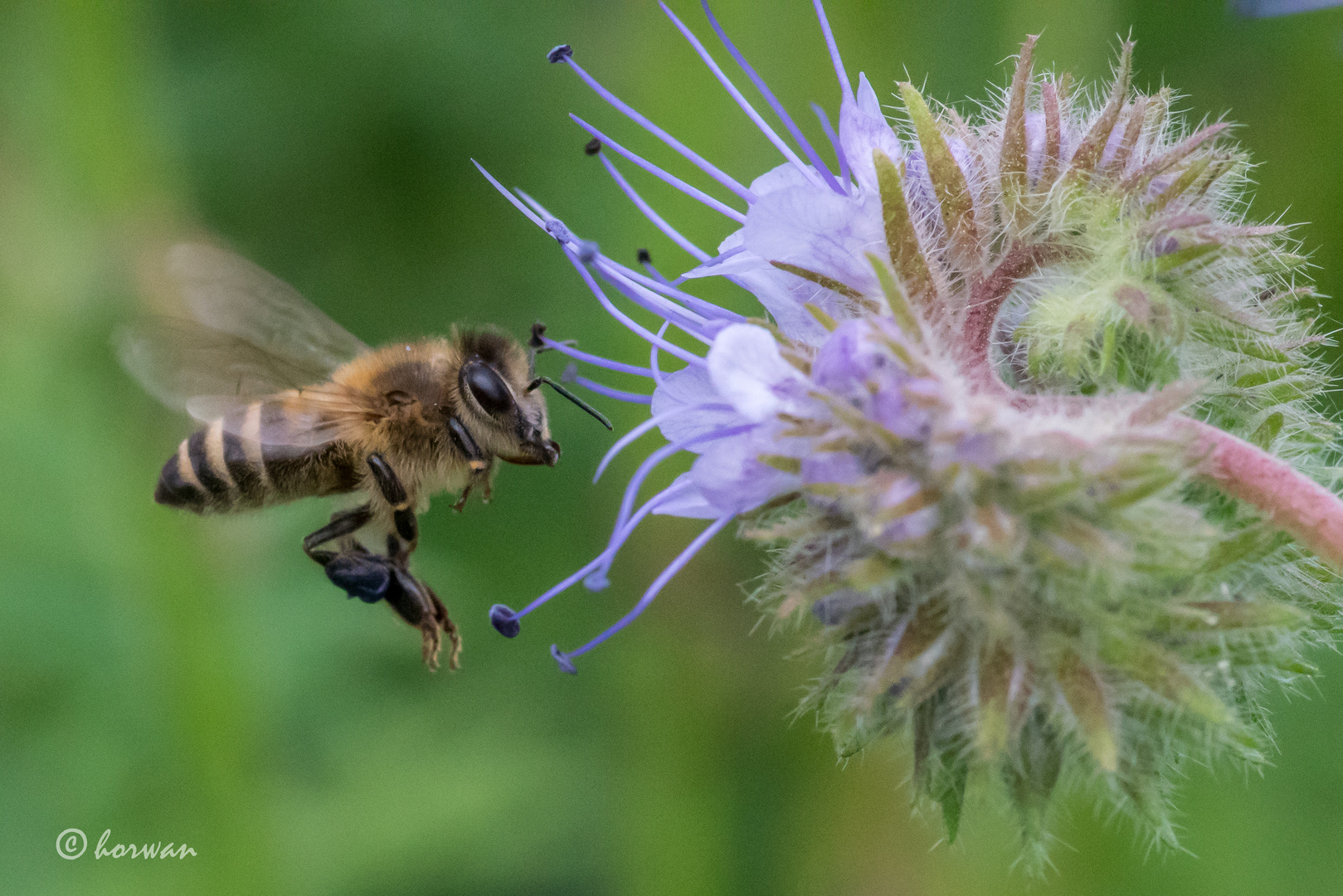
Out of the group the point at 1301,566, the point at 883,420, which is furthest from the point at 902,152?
the point at 1301,566

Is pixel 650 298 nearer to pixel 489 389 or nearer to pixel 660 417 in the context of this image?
pixel 660 417

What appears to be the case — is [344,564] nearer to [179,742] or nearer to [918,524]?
[179,742]

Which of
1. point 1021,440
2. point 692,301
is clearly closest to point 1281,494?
point 1021,440

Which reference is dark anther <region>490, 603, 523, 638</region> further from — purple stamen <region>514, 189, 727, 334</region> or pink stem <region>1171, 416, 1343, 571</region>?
pink stem <region>1171, 416, 1343, 571</region>

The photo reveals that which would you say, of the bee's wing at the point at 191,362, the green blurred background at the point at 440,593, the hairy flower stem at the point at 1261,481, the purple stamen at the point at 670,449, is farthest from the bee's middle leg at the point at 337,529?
the hairy flower stem at the point at 1261,481

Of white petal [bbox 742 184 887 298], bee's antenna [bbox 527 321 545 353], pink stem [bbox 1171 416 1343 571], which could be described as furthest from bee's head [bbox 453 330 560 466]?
pink stem [bbox 1171 416 1343 571]
